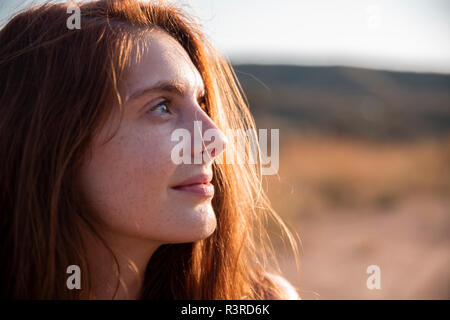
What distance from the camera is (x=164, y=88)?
182 centimetres

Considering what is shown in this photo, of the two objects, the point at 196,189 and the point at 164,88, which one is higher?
the point at 164,88

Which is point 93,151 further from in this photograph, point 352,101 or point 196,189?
point 352,101

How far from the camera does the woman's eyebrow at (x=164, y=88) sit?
1.77 m

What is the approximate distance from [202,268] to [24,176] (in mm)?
1019

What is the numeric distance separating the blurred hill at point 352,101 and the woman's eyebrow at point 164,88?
1381 cm

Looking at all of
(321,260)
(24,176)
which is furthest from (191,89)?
(321,260)

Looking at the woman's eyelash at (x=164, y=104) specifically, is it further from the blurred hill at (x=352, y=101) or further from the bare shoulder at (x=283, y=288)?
the blurred hill at (x=352, y=101)

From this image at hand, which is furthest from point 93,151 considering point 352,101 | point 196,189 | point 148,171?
point 352,101

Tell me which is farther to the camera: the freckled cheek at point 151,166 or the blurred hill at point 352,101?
the blurred hill at point 352,101

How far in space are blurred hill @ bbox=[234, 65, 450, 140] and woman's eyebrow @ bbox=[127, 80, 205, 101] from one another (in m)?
13.8

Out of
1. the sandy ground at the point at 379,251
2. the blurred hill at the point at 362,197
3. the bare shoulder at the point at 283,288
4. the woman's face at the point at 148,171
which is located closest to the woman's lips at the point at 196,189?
the woman's face at the point at 148,171

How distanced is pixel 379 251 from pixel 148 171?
739 cm

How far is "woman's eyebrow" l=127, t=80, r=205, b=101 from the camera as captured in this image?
1.77 m

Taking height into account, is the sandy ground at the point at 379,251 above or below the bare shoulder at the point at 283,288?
above
